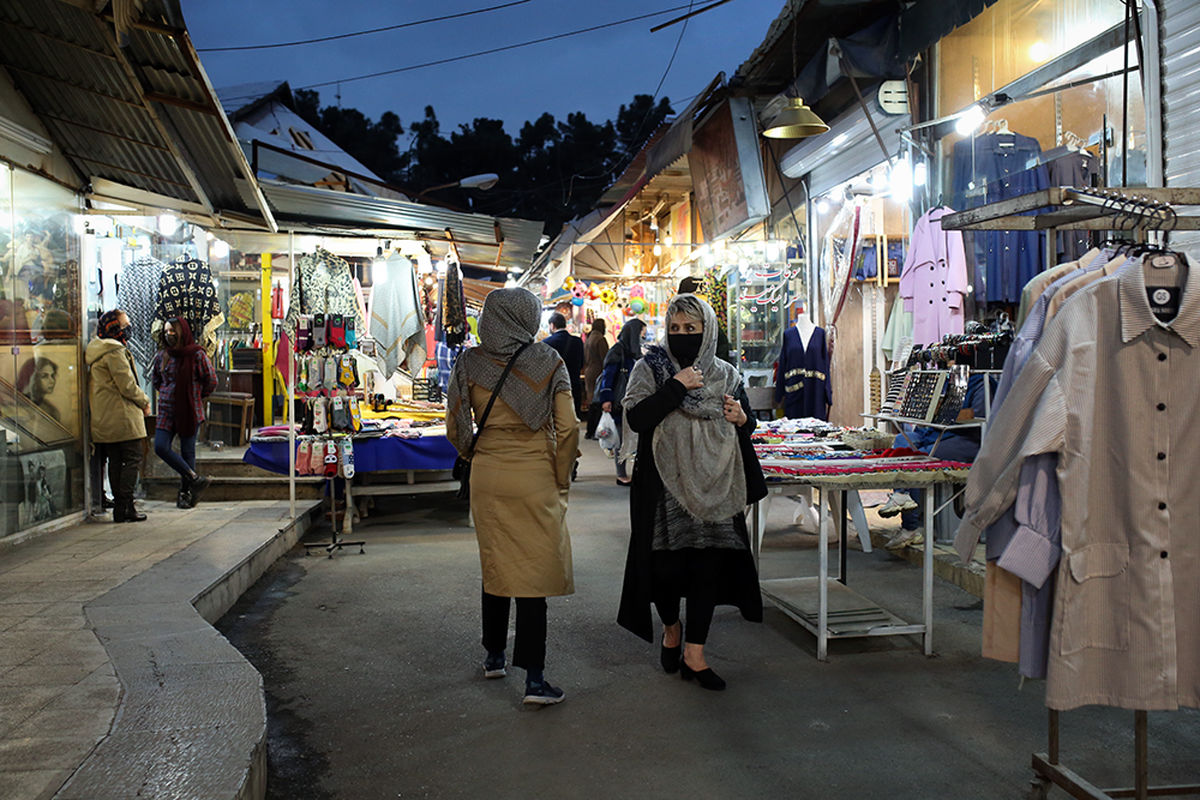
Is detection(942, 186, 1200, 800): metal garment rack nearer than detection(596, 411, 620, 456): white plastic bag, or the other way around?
detection(942, 186, 1200, 800): metal garment rack

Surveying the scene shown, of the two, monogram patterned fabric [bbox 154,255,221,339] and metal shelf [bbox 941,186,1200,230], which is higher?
monogram patterned fabric [bbox 154,255,221,339]

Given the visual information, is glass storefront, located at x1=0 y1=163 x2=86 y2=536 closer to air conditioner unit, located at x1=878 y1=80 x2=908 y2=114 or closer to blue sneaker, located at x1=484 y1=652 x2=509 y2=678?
blue sneaker, located at x1=484 y1=652 x2=509 y2=678

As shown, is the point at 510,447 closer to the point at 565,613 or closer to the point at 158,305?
the point at 565,613

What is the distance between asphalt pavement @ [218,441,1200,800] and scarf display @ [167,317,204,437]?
305 centimetres

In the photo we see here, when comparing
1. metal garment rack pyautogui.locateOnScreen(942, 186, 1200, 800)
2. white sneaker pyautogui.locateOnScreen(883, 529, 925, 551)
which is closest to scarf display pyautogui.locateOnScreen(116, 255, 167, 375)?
white sneaker pyautogui.locateOnScreen(883, 529, 925, 551)

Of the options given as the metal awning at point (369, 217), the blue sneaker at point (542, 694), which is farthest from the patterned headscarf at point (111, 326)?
the blue sneaker at point (542, 694)

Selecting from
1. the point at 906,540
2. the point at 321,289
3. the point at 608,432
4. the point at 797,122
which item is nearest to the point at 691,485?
the point at 906,540

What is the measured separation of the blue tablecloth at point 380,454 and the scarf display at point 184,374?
0.65 m

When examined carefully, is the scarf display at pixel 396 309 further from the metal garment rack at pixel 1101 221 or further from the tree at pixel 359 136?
the tree at pixel 359 136

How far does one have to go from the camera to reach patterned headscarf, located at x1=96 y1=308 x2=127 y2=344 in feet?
26.7

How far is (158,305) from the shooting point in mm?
8945

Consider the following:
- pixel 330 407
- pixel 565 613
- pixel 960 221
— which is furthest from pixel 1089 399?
pixel 330 407

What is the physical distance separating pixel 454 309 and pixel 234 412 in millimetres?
3083

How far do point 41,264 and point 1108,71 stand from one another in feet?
26.6
